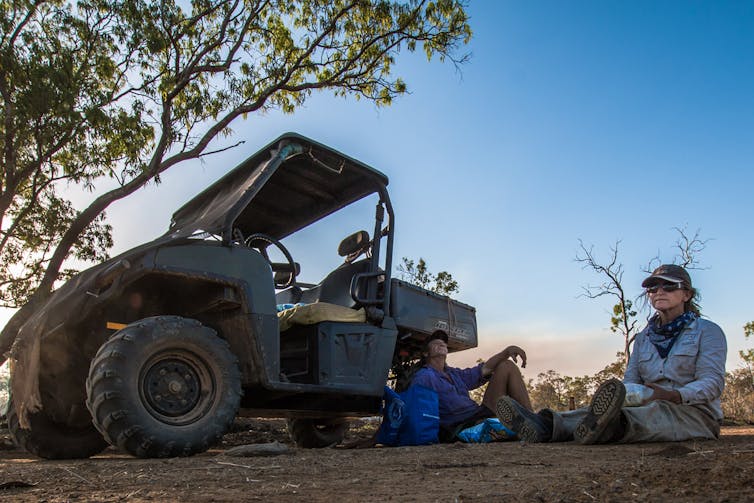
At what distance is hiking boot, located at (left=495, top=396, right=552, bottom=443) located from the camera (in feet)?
14.7

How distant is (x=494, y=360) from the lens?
5.75m

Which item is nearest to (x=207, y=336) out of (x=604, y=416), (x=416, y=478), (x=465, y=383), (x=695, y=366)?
(x=416, y=478)

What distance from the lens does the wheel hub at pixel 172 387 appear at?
3.79m

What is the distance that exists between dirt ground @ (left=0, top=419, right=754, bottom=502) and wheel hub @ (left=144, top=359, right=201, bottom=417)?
15.3 inches

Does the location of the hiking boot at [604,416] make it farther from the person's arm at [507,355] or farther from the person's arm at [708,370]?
the person's arm at [507,355]

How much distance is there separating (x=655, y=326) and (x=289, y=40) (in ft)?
36.1

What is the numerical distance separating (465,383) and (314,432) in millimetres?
1855

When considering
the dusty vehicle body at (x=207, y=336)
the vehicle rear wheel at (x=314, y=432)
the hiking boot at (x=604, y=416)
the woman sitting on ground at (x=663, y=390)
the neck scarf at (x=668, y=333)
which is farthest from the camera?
the vehicle rear wheel at (x=314, y=432)

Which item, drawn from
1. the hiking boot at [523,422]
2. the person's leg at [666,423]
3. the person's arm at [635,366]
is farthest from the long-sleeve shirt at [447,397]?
the person's leg at [666,423]

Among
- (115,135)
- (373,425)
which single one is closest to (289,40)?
(115,135)

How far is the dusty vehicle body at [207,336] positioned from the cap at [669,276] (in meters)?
1.98

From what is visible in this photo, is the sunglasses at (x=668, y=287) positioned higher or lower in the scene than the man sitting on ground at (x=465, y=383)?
higher

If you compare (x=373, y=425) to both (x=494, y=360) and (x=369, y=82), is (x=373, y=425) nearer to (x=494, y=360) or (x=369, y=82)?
(x=494, y=360)

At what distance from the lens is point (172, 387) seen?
152 inches
